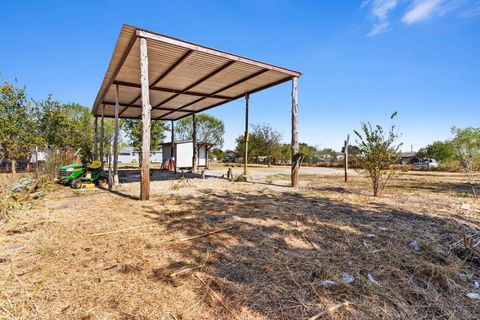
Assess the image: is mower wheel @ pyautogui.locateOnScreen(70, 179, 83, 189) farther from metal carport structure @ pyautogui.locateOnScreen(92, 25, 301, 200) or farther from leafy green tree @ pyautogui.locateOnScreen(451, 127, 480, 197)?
leafy green tree @ pyautogui.locateOnScreen(451, 127, 480, 197)

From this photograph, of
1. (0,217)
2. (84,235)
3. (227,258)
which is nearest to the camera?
(227,258)

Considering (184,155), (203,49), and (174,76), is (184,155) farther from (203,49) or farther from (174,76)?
(203,49)

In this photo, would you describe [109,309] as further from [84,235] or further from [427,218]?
[427,218]

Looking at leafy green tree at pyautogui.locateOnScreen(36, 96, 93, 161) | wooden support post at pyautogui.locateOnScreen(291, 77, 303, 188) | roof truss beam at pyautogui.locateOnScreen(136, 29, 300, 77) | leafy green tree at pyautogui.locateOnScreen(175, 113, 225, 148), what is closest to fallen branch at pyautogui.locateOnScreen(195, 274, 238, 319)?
roof truss beam at pyautogui.locateOnScreen(136, 29, 300, 77)

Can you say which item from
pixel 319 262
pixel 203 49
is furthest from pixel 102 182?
pixel 319 262

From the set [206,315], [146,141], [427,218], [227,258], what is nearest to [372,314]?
[206,315]

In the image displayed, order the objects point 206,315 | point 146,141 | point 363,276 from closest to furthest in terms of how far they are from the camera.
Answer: point 206,315 → point 363,276 → point 146,141

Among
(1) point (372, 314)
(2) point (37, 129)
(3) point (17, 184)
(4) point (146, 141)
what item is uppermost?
(2) point (37, 129)

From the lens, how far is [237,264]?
261cm

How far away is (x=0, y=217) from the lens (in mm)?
4168

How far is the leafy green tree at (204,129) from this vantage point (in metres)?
43.1

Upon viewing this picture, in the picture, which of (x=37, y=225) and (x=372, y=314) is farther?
(x=37, y=225)

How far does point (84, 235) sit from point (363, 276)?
12.9ft

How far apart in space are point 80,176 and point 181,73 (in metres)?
5.59
